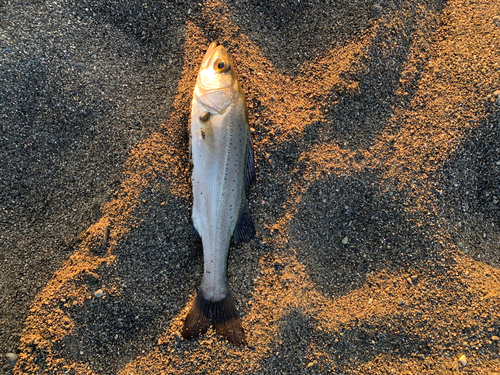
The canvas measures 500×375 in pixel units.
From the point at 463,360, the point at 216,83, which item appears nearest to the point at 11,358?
the point at 216,83

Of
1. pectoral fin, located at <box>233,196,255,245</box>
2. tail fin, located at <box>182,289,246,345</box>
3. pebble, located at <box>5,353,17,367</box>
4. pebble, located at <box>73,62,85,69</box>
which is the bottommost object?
pebble, located at <box>5,353,17,367</box>

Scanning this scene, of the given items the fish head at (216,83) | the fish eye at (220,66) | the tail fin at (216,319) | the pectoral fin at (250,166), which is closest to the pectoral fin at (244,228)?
the pectoral fin at (250,166)

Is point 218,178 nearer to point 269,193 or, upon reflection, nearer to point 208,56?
point 269,193

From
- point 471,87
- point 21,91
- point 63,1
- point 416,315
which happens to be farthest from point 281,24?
point 416,315

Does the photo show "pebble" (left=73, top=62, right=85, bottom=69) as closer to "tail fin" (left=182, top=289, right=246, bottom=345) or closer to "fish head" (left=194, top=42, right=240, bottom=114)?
"fish head" (left=194, top=42, right=240, bottom=114)

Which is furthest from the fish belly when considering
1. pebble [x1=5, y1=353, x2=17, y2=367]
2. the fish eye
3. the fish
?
pebble [x1=5, y1=353, x2=17, y2=367]

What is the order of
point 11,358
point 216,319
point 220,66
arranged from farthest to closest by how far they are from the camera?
point 220,66 < point 216,319 < point 11,358

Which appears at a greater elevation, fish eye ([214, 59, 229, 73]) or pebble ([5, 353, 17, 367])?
fish eye ([214, 59, 229, 73])
